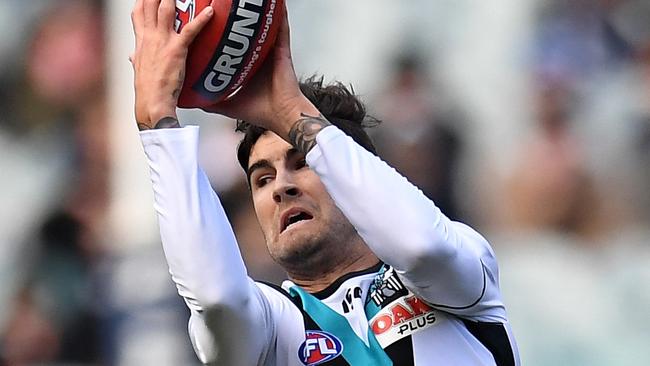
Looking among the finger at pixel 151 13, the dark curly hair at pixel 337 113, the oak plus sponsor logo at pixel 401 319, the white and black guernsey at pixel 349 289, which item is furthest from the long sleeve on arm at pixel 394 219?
the dark curly hair at pixel 337 113

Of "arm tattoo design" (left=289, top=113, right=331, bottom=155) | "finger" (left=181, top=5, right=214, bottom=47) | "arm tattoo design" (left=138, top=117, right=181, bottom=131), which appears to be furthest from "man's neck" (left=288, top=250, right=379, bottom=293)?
"finger" (left=181, top=5, right=214, bottom=47)

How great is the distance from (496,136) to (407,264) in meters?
Result: 3.13

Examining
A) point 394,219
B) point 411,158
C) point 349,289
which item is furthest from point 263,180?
point 411,158

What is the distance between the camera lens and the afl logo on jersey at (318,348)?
118 inches

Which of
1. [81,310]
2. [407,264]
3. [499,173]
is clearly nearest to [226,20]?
[407,264]

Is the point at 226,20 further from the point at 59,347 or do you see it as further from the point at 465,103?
the point at 59,347

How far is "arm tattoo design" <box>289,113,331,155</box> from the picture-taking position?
2.79 meters

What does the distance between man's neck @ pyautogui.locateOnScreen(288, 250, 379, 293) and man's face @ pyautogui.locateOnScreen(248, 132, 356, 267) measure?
0.06 metres

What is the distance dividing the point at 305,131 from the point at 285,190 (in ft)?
1.40

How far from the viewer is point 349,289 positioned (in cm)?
320

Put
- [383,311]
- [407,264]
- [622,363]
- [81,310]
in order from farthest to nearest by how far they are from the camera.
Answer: [81,310], [622,363], [383,311], [407,264]

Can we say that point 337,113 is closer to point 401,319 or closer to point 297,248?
point 297,248

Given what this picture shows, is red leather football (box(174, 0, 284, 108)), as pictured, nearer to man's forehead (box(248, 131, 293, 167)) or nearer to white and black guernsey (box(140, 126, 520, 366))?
white and black guernsey (box(140, 126, 520, 366))

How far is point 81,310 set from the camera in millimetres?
5957
